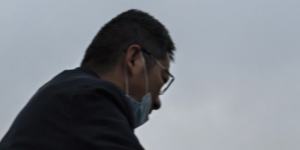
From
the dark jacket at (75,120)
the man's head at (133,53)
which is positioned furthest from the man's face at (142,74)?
the dark jacket at (75,120)

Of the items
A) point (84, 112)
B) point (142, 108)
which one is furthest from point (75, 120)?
point (142, 108)

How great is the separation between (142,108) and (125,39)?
0.53 m

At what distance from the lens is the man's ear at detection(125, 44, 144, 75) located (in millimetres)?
4875

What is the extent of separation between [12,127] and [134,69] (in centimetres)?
103

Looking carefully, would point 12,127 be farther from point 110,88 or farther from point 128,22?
point 128,22

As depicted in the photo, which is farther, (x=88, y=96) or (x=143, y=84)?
(x=143, y=84)

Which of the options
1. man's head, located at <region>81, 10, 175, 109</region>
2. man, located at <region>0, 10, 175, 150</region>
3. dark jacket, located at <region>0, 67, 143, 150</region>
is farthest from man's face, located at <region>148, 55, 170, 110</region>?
dark jacket, located at <region>0, 67, 143, 150</region>

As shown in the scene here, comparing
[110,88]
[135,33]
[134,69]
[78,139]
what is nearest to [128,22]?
[135,33]

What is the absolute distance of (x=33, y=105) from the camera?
13.4 feet

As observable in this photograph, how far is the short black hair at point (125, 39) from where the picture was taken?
16.1 ft

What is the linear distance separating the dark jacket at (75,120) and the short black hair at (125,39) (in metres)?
0.72

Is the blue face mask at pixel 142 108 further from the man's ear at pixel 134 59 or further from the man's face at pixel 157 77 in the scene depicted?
the man's ear at pixel 134 59

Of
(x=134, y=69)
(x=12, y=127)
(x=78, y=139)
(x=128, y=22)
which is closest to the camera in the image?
(x=78, y=139)

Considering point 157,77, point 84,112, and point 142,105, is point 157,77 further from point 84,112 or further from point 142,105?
point 84,112
